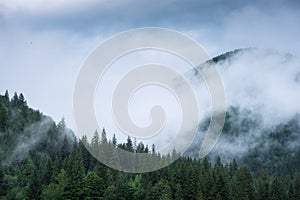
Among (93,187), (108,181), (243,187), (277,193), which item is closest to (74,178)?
(93,187)

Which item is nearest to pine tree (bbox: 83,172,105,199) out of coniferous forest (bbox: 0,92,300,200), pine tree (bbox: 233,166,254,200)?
coniferous forest (bbox: 0,92,300,200)

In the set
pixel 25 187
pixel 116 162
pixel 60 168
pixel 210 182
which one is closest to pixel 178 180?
pixel 210 182

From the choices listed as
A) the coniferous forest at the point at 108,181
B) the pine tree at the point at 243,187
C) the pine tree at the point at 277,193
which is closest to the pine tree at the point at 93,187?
the coniferous forest at the point at 108,181

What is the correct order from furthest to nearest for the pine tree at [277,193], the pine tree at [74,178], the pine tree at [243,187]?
the pine tree at [277,193] → the pine tree at [243,187] → the pine tree at [74,178]

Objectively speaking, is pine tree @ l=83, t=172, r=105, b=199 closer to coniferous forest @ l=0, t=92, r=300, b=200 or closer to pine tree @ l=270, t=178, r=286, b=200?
coniferous forest @ l=0, t=92, r=300, b=200

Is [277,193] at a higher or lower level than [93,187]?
higher

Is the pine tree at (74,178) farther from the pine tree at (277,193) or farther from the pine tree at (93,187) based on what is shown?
the pine tree at (277,193)

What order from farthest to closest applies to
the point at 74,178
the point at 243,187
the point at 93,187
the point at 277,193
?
the point at 277,193 < the point at 243,187 < the point at 74,178 < the point at 93,187

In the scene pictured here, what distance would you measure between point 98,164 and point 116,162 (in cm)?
491

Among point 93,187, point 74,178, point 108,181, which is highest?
point 108,181

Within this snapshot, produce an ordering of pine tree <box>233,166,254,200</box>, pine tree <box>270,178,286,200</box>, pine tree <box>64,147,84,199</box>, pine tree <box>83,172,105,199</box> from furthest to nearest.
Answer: pine tree <box>270,178,286,200</box>
pine tree <box>233,166,254,200</box>
pine tree <box>83,172,105,199</box>
pine tree <box>64,147,84,199</box>

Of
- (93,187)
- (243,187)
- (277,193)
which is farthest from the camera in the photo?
(277,193)

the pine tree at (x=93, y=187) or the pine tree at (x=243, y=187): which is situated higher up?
the pine tree at (x=243, y=187)

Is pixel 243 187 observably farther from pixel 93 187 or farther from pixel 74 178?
pixel 74 178
